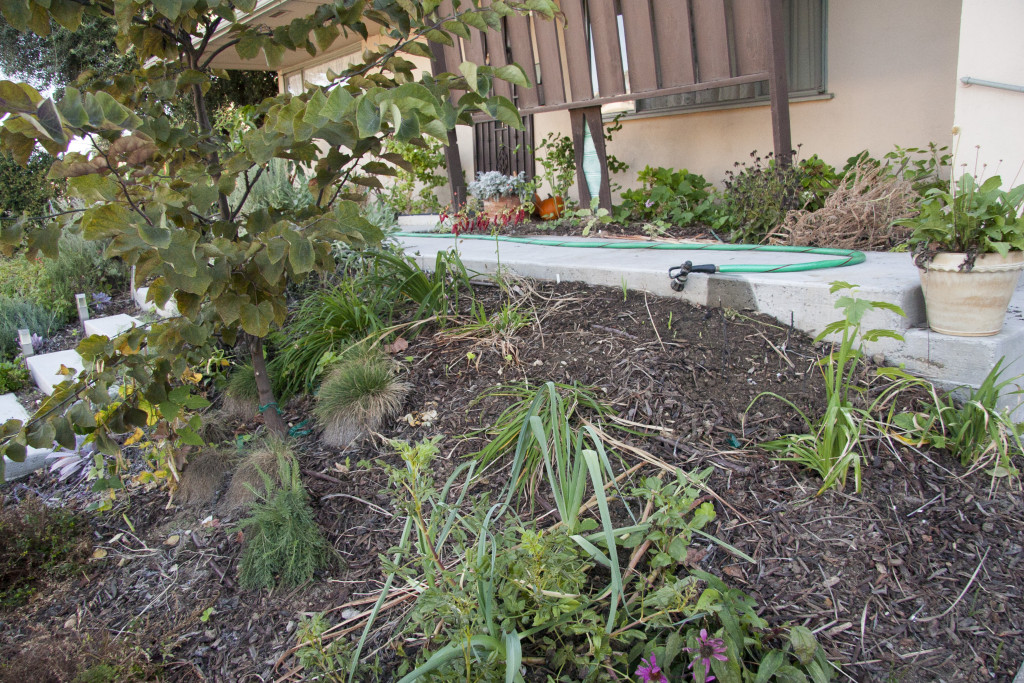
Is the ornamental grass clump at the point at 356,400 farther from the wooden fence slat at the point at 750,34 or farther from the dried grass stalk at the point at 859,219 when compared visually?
the wooden fence slat at the point at 750,34

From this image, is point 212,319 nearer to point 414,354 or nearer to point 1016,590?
point 414,354

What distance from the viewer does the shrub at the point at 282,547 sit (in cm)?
200

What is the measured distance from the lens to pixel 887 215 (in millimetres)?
3646

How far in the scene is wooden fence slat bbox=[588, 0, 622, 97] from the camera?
16.3ft

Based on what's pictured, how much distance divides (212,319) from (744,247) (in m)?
2.70

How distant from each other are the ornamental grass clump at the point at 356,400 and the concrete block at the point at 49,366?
2.05 metres

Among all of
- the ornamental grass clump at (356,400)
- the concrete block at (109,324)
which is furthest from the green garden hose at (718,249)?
the concrete block at (109,324)

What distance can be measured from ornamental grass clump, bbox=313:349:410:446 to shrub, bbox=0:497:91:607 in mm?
922

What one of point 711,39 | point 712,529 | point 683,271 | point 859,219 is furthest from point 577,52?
point 712,529

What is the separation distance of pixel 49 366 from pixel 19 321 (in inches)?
43.4

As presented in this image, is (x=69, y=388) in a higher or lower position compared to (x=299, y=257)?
lower

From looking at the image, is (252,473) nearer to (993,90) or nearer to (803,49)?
(993,90)

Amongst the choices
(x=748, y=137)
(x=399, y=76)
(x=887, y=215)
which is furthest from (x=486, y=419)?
(x=748, y=137)

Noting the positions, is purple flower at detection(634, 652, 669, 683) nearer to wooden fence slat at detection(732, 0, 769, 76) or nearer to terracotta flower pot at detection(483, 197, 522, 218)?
wooden fence slat at detection(732, 0, 769, 76)
